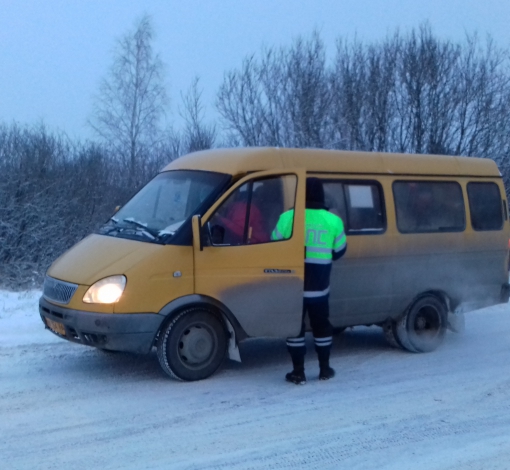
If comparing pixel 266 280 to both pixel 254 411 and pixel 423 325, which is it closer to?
pixel 254 411

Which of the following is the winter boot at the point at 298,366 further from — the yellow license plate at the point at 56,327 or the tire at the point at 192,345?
the yellow license plate at the point at 56,327

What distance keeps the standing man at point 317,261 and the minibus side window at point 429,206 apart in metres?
1.45

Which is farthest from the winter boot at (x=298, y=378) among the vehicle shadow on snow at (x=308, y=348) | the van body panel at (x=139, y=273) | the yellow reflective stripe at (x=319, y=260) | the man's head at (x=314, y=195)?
the man's head at (x=314, y=195)

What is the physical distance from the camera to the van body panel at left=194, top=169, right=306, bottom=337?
662 centimetres

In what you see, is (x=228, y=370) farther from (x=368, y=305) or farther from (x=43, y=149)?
(x=43, y=149)

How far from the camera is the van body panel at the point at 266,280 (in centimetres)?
662

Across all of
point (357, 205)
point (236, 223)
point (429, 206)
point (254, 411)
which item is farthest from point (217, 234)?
point (429, 206)

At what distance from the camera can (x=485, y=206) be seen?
8.65 meters

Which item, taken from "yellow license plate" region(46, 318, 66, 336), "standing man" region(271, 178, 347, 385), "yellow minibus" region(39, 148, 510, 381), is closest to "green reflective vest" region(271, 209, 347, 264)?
"standing man" region(271, 178, 347, 385)

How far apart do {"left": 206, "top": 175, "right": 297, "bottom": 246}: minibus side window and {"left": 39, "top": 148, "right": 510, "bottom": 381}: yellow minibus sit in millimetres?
11

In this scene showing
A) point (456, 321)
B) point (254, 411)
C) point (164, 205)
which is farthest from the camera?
point (456, 321)

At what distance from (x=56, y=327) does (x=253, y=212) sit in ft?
7.07

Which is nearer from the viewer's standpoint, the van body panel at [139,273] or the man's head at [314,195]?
the van body panel at [139,273]

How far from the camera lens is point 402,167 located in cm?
798
